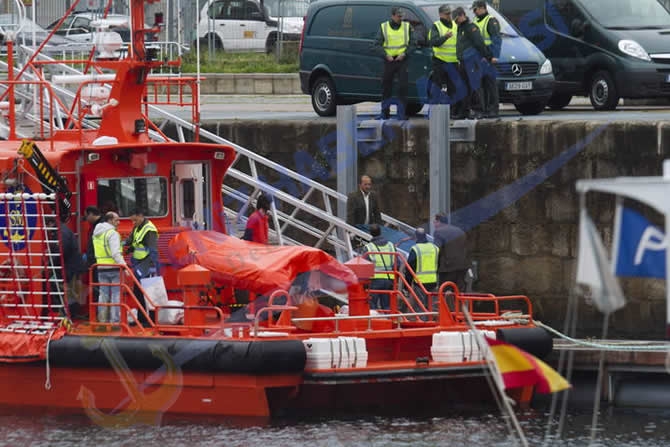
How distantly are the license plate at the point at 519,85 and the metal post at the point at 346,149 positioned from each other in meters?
2.35

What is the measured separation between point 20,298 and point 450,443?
13.7ft

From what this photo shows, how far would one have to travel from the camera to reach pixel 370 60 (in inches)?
776

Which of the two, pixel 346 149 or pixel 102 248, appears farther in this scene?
pixel 346 149

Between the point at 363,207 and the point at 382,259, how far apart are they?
5.07 ft

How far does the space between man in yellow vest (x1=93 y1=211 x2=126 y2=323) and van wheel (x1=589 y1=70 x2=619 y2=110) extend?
782cm

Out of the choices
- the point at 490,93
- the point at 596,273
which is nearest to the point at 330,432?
the point at 596,273

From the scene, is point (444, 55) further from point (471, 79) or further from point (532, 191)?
point (532, 191)

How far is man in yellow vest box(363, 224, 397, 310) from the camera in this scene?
15.3 meters

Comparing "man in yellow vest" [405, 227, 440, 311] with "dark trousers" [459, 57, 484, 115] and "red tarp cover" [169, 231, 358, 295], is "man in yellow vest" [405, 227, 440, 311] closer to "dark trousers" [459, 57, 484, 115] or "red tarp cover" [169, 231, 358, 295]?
"red tarp cover" [169, 231, 358, 295]

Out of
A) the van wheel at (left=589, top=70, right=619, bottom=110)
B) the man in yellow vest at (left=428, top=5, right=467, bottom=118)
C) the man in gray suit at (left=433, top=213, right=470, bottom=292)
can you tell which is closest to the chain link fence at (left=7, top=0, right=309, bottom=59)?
the van wheel at (left=589, top=70, right=619, bottom=110)

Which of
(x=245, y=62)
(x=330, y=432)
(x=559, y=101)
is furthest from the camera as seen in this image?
(x=245, y=62)

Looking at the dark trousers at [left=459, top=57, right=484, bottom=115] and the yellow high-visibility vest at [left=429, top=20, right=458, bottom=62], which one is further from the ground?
the yellow high-visibility vest at [left=429, top=20, right=458, bottom=62]

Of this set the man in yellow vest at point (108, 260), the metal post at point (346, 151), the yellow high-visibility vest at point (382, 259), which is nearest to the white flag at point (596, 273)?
the man in yellow vest at point (108, 260)

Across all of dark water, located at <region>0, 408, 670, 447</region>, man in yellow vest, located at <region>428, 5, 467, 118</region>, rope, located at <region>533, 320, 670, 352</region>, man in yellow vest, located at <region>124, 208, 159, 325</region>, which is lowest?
dark water, located at <region>0, 408, 670, 447</region>
